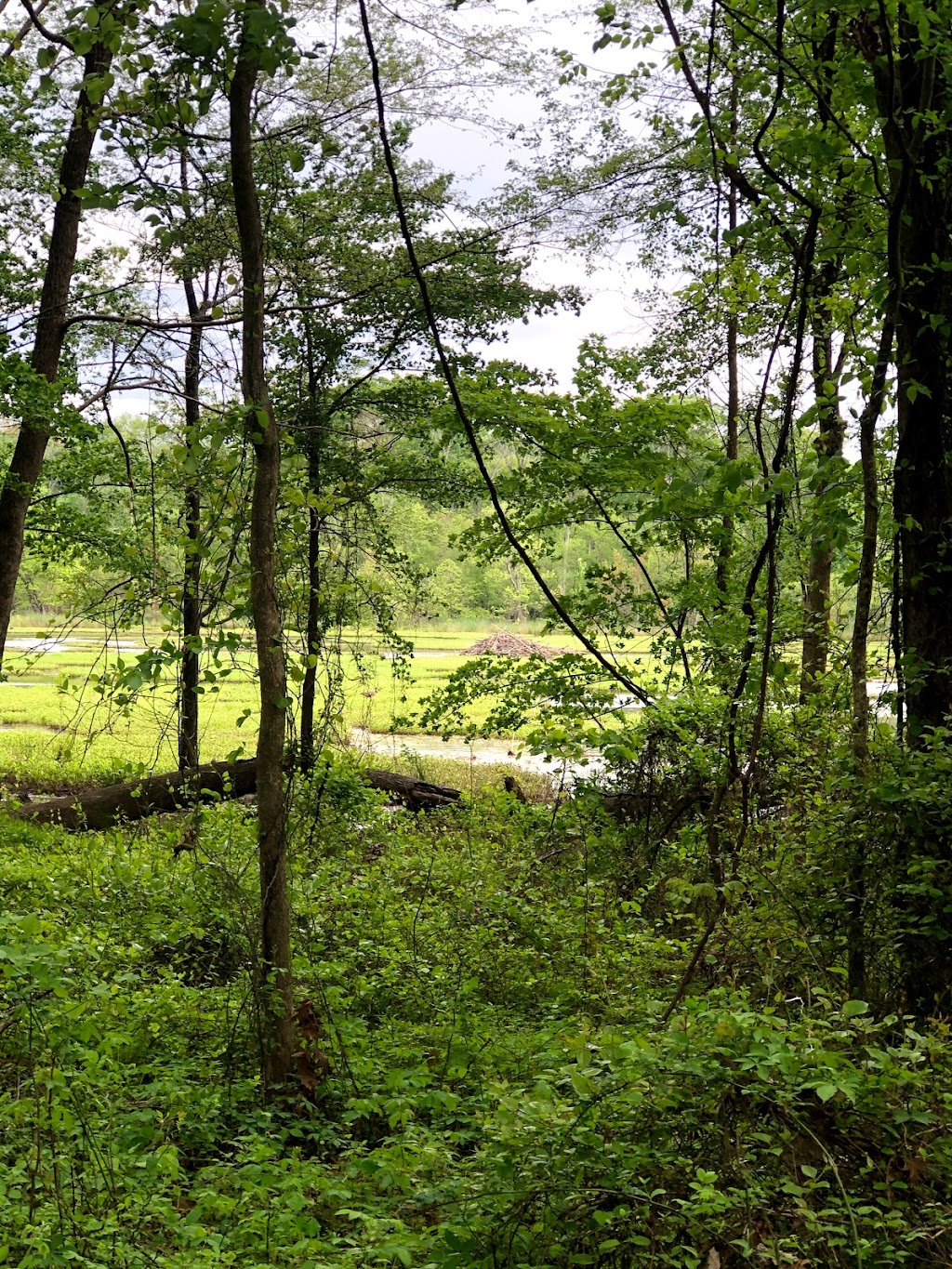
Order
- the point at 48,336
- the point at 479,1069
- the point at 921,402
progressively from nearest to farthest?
the point at 921,402
the point at 479,1069
the point at 48,336

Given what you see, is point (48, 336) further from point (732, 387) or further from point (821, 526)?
point (821, 526)

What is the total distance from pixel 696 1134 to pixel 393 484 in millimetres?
9116

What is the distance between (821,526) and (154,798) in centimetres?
845

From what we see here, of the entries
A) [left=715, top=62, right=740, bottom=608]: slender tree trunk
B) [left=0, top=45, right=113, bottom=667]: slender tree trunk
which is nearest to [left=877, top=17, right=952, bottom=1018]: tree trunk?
[left=715, top=62, right=740, bottom=608]: slender tree trunk

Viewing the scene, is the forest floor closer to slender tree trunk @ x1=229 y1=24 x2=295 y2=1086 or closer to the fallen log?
slender tree trunk @ x1=229 y1=24 x2=295 y2=1086

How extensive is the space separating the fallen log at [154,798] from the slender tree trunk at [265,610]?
17.6ft

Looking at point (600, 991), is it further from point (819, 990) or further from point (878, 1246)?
point (878, 1246)

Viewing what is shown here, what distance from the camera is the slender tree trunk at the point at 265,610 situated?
3680 millimetres

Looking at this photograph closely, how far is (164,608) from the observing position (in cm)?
347

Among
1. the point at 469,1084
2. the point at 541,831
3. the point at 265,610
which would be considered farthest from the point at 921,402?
the point at 541,831

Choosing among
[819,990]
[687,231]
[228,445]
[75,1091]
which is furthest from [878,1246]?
[687,231]

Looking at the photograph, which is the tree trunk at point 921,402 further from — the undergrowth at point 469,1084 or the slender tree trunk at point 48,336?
the slender tree trunk at point 48,336

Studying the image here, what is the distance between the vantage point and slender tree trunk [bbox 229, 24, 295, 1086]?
3.68 meters

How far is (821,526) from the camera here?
3342 millimetres
